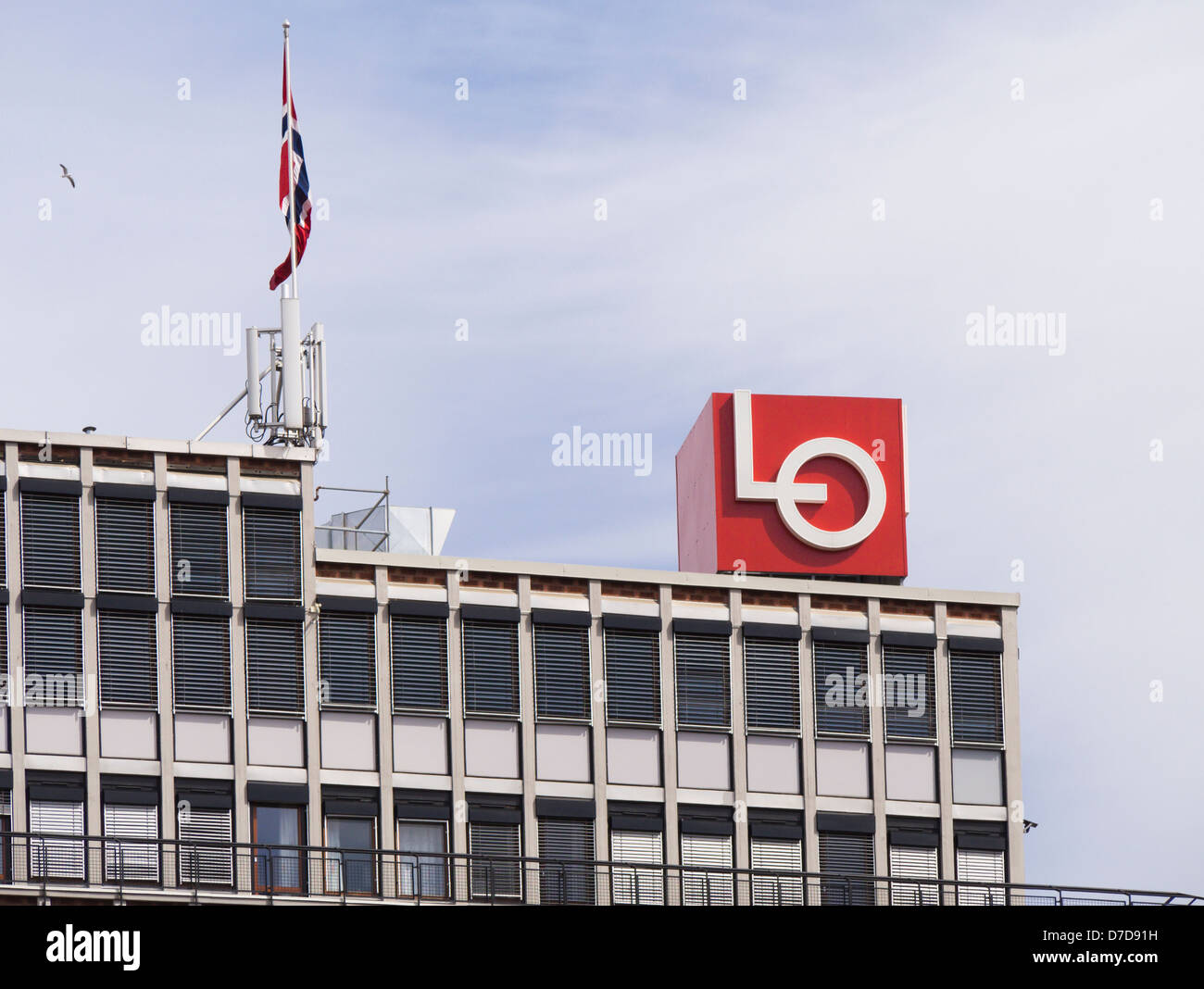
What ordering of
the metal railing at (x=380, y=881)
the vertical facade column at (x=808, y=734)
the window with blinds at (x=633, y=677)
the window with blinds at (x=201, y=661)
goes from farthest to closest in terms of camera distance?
the vertical facade column at (x=808, y=734), the window with blinds at (x=633, y=677), the window with blinds at (x=201, y=661), the metal railing at (x=380, y=881)

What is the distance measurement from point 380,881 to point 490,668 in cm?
822

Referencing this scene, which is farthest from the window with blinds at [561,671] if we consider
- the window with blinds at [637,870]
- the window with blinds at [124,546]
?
the window with blinds at [124,546]

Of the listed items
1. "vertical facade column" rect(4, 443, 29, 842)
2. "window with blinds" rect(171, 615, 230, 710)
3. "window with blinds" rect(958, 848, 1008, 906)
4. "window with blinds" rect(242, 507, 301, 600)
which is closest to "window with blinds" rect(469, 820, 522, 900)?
"window with blinds" rect(171, 615, 230, 710)

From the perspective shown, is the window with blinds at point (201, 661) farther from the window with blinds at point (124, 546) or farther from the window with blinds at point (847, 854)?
the window with blinds at point (847, 854)

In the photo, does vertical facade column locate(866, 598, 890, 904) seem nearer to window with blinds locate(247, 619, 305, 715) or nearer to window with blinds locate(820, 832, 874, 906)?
window with blinds locate(820, 832, 874, 906)

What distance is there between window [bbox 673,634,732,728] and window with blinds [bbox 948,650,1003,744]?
6788 mm

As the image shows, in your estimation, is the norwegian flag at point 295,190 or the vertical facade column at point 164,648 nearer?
the vertical facade column at point 164,648

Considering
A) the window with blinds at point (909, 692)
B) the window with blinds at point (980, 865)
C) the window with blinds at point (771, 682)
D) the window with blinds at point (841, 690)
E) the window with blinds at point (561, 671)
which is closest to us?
the window with blinds at point (561, 671)

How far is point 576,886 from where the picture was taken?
217ft

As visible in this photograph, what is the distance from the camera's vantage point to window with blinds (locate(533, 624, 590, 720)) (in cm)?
7194

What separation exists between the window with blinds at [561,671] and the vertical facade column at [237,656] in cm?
800

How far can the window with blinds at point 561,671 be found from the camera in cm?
7194
